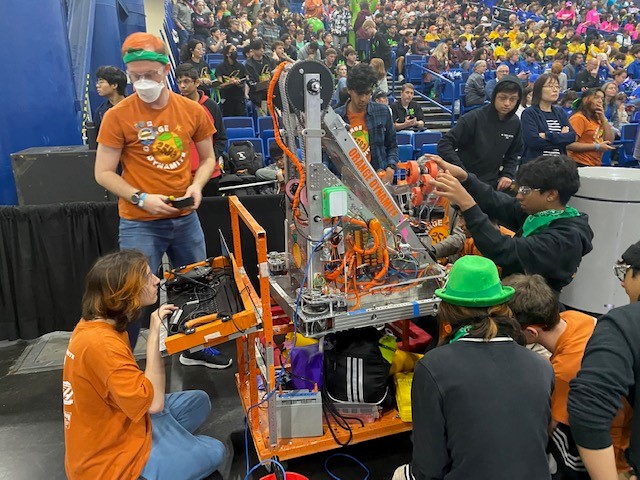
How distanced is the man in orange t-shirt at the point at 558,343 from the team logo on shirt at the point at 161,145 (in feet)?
6.80

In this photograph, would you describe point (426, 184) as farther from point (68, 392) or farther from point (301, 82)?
point (68, 392)

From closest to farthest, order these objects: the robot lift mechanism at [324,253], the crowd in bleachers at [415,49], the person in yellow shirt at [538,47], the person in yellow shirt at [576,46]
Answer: the robot lift mechanism at [324,253]
the crowd in bleachers at [415,49]
the person in yellow shirt at [538,47]
the person in yellow shirt at [576,46]

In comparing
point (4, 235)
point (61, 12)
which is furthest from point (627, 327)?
point (61, 12)

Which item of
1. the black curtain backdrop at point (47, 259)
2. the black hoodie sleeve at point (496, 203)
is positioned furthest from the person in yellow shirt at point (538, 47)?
the black curtain backdrop at point (47, 259)

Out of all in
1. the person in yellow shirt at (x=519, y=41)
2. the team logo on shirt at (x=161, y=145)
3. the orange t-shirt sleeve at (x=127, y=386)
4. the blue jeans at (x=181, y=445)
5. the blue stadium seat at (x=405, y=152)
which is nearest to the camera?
the orange t-shirt sleeve at (x=127, y=386)

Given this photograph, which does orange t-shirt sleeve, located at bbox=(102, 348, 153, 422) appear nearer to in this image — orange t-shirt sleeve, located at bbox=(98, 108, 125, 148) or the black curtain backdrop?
orange t-shirt sleeve, located at bbox=(98, 108, 125, 148)

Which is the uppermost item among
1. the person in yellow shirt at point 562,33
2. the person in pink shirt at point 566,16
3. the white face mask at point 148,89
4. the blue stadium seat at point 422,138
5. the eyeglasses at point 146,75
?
the person in pink shirt at point 566,16

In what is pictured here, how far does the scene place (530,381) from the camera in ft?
5.55

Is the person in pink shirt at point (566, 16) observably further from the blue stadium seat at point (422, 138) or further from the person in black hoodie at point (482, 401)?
the person in black hoodie at point (482, 401)

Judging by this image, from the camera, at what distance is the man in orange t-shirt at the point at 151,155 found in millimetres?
2990

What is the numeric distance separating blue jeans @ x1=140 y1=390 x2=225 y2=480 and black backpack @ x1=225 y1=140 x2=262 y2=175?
3.36 metres

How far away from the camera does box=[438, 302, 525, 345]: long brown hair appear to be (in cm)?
174

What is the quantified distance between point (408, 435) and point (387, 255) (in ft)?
3.91

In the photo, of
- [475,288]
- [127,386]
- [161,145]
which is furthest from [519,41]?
[127,386]
